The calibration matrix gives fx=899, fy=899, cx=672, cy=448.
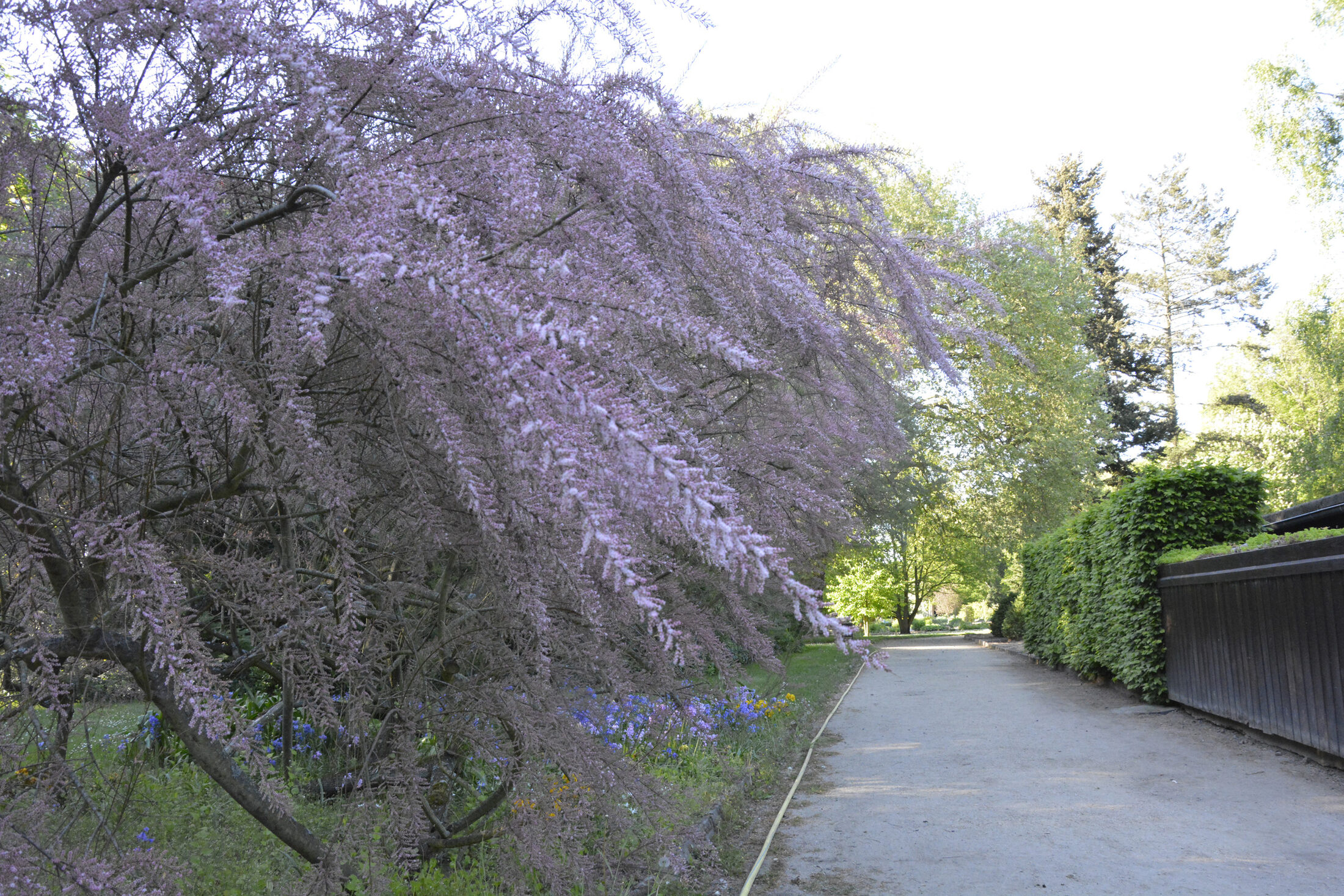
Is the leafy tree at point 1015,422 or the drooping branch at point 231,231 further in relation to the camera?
the leafy tree at point 1015,422

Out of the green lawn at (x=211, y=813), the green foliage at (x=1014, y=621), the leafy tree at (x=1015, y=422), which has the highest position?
the leafy tree at (x=1015, y=422)

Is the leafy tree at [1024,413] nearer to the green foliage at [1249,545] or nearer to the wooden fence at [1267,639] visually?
Result: the green foliage at [1249,545]

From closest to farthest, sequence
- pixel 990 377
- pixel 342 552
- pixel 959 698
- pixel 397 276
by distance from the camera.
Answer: pixel 397 276 → pixel 342 552 → pixel 959 698 → pixel 990 377

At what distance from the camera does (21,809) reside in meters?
2.14

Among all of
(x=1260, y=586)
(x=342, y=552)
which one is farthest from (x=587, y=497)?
(x=1260, y=586)

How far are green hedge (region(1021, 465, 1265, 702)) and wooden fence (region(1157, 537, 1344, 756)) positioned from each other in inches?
19.8

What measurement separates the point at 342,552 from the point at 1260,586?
9421mm

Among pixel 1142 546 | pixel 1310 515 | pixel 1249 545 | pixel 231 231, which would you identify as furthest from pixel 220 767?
pixel 1310 515

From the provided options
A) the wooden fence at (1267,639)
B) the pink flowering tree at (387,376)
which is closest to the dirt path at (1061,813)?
the wooden fence at (1267,639)

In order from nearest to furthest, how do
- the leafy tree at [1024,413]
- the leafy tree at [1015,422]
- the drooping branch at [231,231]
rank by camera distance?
the drooping branch at [231,231]
the leafy tree at [1015,422]
the leafy tree at [1024,413]

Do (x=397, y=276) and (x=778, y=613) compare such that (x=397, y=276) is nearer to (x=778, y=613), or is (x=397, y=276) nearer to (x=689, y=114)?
(x=689, y=114)

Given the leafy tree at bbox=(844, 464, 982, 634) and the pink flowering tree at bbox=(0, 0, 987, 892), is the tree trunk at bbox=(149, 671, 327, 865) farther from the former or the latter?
the leafy tree at bbox=(844, 464, 982, 634)

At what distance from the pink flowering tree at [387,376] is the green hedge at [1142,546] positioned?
9.68 meters

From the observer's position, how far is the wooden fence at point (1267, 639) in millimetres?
7391
